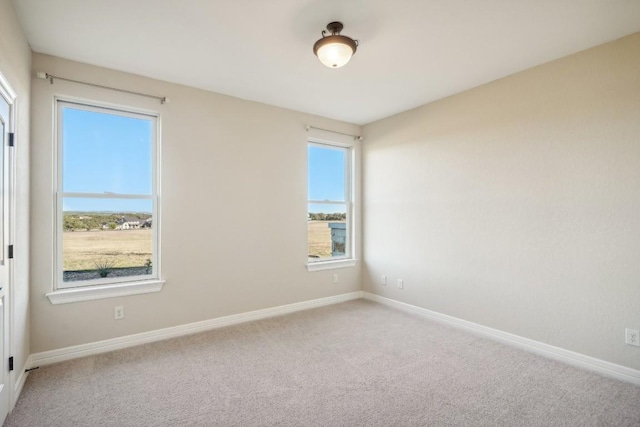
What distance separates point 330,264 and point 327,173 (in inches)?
52.3

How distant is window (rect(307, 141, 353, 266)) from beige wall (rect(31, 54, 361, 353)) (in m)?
0.22

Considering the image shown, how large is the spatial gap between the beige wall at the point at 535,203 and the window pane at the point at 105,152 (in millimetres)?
3115

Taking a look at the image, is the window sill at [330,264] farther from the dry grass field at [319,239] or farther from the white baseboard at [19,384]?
the white baseboard at [19,384]

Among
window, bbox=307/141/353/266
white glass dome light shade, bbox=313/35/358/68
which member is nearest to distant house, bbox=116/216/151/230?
window, bbox=307/141/353/266

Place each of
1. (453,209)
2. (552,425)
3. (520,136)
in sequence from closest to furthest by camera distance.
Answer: (552,425) → (520,136) → (453,209)

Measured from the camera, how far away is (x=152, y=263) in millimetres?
3395

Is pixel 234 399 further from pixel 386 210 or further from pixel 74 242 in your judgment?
pixel 386 210

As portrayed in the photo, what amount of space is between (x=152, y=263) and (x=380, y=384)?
2517 mm

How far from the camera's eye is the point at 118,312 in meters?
3.12

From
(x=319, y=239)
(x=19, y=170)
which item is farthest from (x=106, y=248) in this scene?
(x=319, y=239)

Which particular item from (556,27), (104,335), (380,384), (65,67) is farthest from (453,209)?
(65,67)

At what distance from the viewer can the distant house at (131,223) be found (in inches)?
128

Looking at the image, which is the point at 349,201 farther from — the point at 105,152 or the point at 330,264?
the point at 105,152

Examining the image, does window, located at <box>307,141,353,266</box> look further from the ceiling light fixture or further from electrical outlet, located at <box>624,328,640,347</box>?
electrical outlet, located at <box>624,328,640,347</box>
